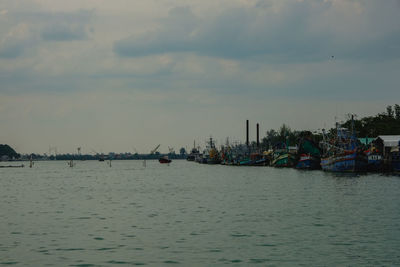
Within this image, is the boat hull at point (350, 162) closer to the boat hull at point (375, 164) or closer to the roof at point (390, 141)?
the boat hull at point (375, 164)

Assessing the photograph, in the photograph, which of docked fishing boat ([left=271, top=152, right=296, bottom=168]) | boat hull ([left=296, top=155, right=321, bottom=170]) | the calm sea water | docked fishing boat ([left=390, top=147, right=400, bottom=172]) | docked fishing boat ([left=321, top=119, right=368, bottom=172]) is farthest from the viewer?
docked fishing boat ([left=271, top=152, right=296, bottom=168])

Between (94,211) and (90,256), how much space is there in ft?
75.9

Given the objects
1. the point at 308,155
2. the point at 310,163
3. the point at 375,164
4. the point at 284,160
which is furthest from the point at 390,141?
the point at 284,160

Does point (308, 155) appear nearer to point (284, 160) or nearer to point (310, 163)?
point (310, 163)

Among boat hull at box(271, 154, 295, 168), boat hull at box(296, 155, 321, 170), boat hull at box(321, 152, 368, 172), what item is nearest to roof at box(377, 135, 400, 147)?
boat hull at box(321, 152, 368, 172)

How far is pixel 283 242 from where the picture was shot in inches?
1329

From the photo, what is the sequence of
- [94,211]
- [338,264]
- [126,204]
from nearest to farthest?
[338,264], [94,211], [126,204]

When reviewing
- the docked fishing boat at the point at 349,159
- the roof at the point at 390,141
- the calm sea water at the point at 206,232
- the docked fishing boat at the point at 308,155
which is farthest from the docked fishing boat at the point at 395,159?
the calm sea water at the point at 206,232

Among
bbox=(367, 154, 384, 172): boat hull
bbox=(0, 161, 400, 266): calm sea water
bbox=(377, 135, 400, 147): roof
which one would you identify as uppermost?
bbox=(377, 135, 400, 147): roof

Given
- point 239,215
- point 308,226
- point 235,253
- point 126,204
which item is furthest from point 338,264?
point 126,204

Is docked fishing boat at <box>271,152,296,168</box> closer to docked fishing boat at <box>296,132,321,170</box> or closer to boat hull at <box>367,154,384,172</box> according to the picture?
docked fishing boat at <box>296,132,321,170</box>

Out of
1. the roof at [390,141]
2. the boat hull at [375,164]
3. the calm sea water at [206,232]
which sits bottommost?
the calm sea water at [206,232]

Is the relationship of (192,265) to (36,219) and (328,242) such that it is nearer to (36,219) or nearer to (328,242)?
(328,242)

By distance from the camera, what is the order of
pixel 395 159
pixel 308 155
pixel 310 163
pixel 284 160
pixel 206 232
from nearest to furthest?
pixel 206 232 < pixel 395 159 < pixel 310 163 < pixel 308 155 < pixel 284 160
